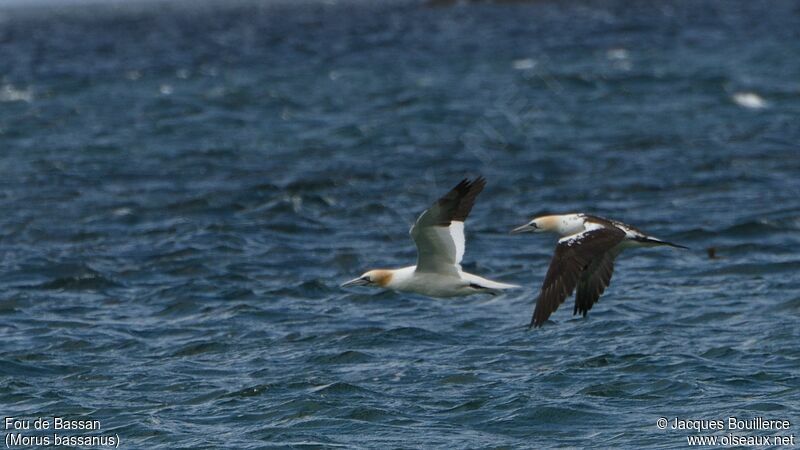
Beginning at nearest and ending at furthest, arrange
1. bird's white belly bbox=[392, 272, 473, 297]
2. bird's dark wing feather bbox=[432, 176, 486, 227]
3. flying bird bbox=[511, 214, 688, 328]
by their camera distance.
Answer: bird's dark wing feather bbox=[432, 176, 486, 227]
flying bird bbox=[511, 214, 688, 328]
bird's white belly bbox=[392, 272, 473, 297]

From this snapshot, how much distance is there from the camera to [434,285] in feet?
41.9

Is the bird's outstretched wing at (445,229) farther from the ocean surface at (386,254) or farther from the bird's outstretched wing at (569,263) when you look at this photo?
the ocean surface at (386,254)

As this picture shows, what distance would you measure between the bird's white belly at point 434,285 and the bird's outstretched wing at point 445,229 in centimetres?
6

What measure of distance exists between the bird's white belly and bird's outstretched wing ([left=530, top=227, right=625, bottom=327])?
2.49 ft

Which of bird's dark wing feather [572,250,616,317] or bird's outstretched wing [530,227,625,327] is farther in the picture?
bird's dark wing feather [572,250,616,317]

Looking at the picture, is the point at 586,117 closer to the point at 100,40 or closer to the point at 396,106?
the point at 396,106

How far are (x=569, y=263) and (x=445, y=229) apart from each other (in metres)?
1.16

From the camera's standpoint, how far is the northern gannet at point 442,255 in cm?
1191

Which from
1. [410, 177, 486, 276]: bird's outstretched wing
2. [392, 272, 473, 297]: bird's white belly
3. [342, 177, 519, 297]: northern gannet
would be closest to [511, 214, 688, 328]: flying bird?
[342, 177, 519, 297]: northern gannet

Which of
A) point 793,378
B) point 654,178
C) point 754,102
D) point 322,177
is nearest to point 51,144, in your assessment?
point 322,177

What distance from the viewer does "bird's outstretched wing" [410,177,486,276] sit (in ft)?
39.0

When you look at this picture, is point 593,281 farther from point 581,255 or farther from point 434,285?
point 434,285

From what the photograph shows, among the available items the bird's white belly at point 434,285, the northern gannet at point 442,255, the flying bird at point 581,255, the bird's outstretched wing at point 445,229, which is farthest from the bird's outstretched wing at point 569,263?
the bird's outstretched wing at point 445,229

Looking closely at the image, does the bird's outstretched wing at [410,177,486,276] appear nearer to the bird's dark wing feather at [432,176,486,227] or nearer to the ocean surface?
the bird's dark wing feather at [432,176,486,227]
